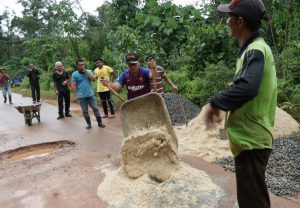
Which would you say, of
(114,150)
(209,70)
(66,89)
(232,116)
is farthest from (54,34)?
(232,116)

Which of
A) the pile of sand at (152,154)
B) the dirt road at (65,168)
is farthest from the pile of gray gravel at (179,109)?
the pile of sand at (152,154)

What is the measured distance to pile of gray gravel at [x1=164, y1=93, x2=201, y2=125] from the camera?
9.75 metres

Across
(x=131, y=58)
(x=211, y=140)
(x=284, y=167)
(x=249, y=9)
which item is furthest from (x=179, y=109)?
(x=249, y=9)

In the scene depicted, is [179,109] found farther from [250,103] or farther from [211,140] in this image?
[250,103]

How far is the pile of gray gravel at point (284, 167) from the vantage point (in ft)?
15.8

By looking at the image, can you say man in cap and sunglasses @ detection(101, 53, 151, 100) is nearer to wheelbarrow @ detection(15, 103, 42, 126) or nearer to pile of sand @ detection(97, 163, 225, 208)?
pile of sand @ detection(97, 163, 225, 208)

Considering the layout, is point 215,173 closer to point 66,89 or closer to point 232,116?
point 232,116

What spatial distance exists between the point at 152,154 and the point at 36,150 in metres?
4.29

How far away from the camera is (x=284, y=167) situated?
17.8 ft

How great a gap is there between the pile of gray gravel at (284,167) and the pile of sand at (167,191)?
28.3 inches

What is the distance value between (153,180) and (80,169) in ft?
6.60

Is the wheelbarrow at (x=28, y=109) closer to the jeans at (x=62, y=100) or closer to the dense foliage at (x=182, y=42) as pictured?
the jeans at (x=62, y=100)

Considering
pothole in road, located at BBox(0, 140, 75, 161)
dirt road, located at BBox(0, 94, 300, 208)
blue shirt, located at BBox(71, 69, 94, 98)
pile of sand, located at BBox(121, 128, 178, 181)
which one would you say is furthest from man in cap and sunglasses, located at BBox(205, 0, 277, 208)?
blue shirt, located at BBox(71, 69, 94, 98)

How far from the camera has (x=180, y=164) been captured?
5.28 metres
